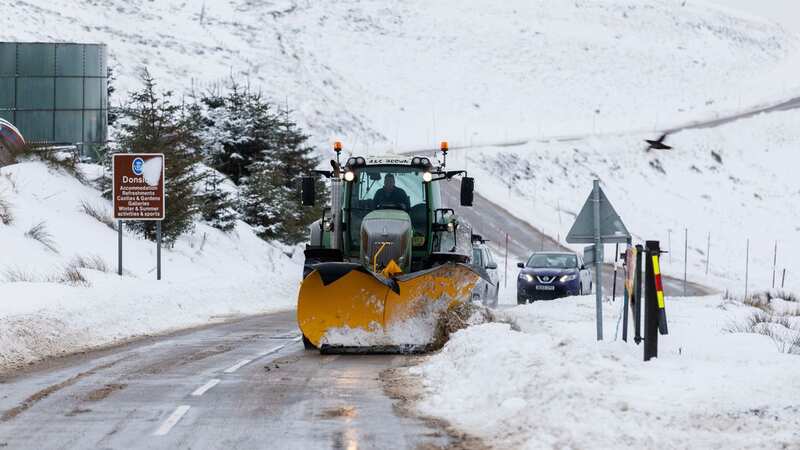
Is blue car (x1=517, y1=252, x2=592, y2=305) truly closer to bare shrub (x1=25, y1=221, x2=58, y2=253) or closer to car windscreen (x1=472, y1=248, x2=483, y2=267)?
car windscreen (x1=472, y1=248, x2=483, y2=267)

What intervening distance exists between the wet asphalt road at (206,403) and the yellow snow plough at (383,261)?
0.52 meters

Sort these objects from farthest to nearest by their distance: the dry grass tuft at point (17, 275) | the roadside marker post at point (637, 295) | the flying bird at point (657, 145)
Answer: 1. the flying bird at point (657, 145)
2. the dry grass tuft at point (17, 275)
3. the roadside marker post at point (637, 295)

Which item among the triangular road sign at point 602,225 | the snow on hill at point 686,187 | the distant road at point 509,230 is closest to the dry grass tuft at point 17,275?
the triangular road sign at point 602,225

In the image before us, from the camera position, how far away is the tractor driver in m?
17.5

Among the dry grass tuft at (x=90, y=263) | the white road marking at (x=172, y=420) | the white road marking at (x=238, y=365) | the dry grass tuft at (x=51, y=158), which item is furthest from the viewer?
the dry grass tuft at (x=51, y=158)

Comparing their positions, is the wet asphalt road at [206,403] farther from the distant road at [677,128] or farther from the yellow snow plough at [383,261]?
the distant road at [677,128]

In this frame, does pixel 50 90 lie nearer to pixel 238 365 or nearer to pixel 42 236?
pixel 42 236

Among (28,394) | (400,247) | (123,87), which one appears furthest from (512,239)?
(28,394)

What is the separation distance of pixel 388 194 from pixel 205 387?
640cm

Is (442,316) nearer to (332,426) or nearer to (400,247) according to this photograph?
(400,247)

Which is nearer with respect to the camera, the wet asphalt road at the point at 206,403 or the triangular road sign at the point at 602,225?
the wet asphalt road at the point at 206,403

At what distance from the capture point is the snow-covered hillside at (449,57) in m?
79.3

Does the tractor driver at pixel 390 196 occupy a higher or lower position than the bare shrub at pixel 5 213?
higher

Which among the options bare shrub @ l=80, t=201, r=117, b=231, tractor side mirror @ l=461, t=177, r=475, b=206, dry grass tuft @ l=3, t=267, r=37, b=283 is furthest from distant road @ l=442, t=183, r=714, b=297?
tractor side mirror @ l=461, t=177, r=475, b=206
